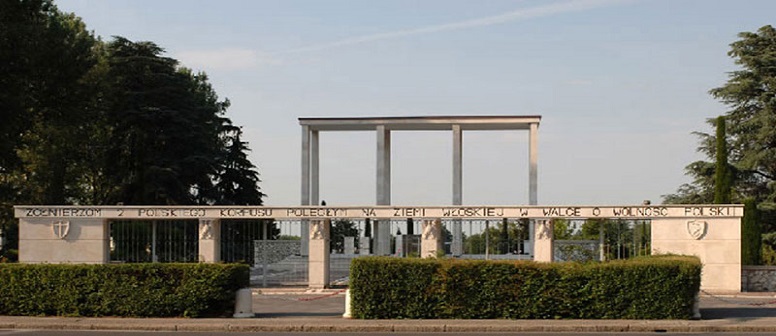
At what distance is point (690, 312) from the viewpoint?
71.4 feet

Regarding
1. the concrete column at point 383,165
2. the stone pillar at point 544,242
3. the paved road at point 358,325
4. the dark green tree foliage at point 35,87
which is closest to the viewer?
the paved road at point 358,325

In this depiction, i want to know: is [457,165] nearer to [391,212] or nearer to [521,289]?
[391,212]

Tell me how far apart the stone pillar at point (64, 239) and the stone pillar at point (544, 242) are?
1398cm

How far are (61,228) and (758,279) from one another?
22.6 meters

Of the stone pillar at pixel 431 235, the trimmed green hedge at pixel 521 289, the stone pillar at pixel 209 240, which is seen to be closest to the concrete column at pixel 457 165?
the stone pillar at pixel 431 235

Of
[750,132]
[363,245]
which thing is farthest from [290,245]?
[750,132]

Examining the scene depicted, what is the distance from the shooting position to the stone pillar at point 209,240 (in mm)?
32219

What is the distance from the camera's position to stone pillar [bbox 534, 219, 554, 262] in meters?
31.1

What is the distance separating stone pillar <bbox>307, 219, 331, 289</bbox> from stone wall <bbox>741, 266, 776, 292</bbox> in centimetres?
1344

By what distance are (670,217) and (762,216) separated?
15703 millimetres

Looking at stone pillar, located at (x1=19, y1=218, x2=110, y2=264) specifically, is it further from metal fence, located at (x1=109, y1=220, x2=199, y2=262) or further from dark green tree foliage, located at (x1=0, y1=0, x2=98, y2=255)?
dark green tree foliage, located at (x1=0, y1=0, x2=98, y2=255)

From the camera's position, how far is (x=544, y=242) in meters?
31.2

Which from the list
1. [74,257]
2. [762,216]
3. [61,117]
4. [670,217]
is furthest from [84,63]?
[762,216]

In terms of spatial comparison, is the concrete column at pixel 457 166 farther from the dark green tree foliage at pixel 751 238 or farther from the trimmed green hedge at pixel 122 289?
the trimmed green hedge at pixel 122 289
